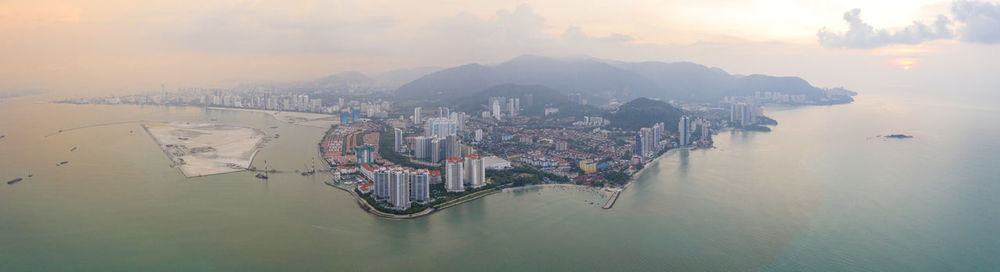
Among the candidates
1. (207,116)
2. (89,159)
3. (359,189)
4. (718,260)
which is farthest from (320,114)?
(718,260)

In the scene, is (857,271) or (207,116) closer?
(857,271)

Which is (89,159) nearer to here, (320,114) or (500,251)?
(500,251)

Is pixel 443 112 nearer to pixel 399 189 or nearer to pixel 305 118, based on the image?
pixel 305 118

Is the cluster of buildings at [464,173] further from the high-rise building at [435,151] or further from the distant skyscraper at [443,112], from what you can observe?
the distant skyscraper at [443,112]

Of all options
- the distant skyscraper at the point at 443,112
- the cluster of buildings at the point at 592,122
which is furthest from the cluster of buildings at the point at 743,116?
the distant skyscraper at the point at 443,112

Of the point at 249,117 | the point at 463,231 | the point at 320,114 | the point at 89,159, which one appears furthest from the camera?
the point at 320,114

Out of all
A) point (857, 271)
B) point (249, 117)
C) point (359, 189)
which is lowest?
point (857, 271)
